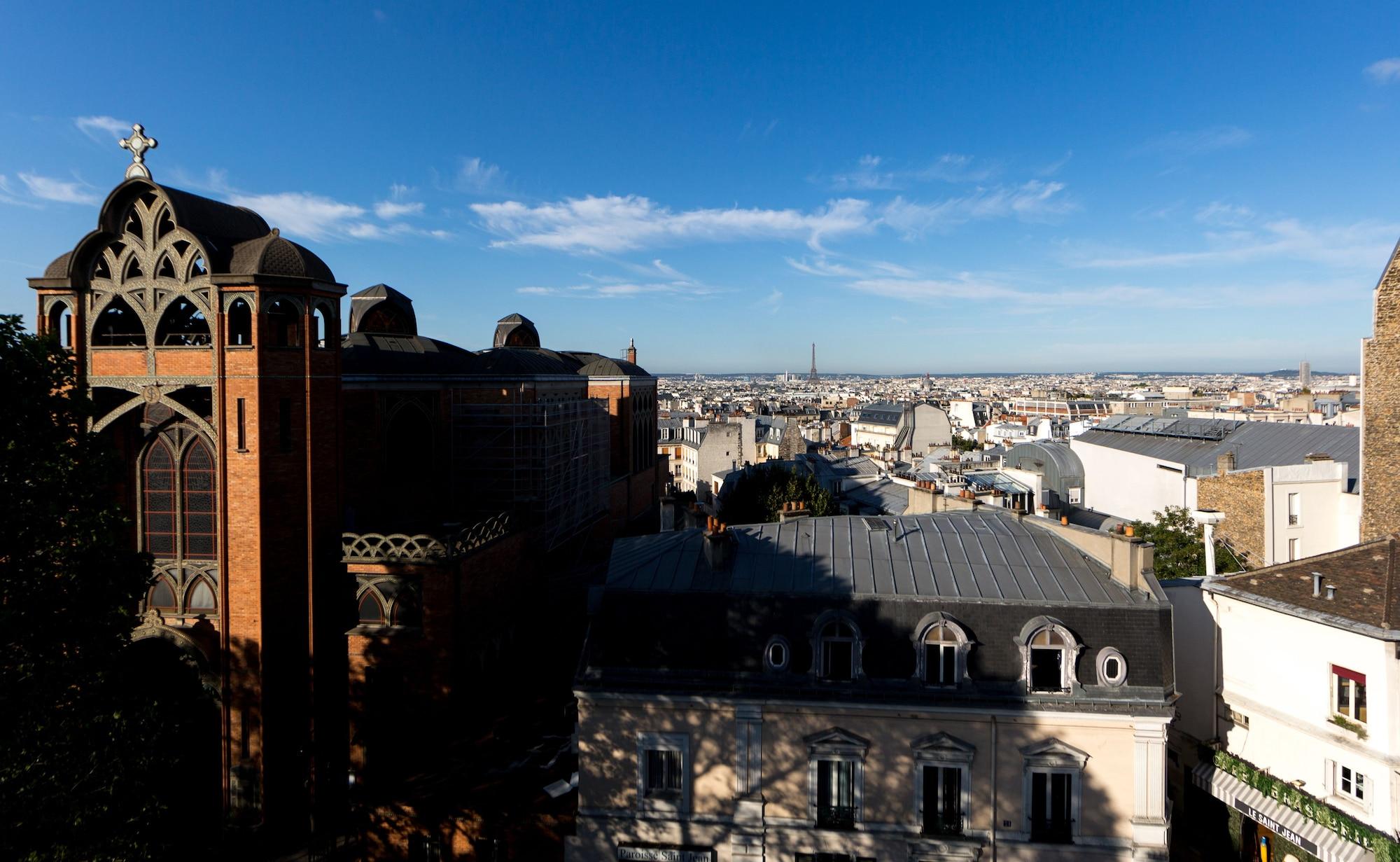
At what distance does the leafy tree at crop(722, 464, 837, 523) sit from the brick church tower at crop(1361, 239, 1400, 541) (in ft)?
68.7

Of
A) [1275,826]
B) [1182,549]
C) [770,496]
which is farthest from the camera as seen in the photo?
[770,496]

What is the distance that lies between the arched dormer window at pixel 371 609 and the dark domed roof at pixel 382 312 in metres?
18.5

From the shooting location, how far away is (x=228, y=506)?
21.2 metres

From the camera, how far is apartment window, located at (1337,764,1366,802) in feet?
53.2

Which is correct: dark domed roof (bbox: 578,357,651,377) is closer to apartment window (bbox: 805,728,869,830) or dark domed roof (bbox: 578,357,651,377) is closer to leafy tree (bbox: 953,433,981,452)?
apartment window (bbox: 805,728,869,830)

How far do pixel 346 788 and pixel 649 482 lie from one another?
124 feet

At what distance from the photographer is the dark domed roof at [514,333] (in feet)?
172

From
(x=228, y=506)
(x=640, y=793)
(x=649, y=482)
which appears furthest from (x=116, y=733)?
(x=649, y=482)

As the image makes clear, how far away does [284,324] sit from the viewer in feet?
77.7

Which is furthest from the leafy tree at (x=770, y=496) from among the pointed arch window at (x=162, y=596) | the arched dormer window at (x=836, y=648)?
the pointed arch window at (x=162, y=596)

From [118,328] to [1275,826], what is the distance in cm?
3532

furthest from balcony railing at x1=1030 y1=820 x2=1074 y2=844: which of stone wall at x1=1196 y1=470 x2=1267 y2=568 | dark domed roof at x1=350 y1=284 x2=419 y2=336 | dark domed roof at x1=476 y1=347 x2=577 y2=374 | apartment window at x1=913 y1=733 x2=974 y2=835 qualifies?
dark domed roof at x1=350 y1=284 x2=419 y2=336

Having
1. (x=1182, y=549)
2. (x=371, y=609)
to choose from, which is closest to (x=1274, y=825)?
(x=1182, y=549)

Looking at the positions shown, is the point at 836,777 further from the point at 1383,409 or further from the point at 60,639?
the point at 1383,409
